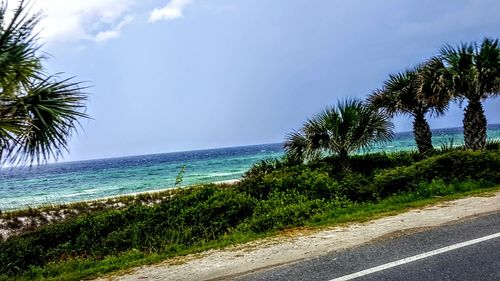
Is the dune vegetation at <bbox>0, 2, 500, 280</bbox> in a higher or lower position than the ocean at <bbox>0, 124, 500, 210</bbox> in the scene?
higher

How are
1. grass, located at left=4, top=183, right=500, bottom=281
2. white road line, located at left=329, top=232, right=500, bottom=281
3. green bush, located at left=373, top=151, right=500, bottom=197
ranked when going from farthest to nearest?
green bush, located at left=373, top=151, right=500, bottom=197 < grass, located at left=4, top=183, right=500, bottom=281 < white road line, located at left=329, top=232, right=500, bottom=281

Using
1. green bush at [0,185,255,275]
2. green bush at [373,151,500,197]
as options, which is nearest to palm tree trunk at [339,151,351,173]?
green bush at [373,151,500,197]

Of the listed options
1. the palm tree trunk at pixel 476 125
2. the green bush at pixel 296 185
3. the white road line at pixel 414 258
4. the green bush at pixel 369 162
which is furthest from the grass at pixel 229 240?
the palm tree trunk at pixel 476 125

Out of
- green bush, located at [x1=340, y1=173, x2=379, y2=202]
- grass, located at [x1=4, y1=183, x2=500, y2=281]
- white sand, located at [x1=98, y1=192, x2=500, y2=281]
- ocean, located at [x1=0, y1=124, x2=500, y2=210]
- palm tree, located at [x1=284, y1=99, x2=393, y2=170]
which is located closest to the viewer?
white sand, located at [x1=98, y1=192, x2=500, y2=281]

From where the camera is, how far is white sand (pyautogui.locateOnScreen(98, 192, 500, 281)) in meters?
6.45

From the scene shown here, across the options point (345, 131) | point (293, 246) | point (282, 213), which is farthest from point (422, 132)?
point (293, 246)

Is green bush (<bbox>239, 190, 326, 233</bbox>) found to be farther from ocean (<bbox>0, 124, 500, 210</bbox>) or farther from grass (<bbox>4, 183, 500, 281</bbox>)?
ocean (<bbox>0, 124, 500, 210</bbox>)

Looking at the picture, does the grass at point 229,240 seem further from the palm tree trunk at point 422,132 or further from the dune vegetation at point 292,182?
the palm tree trunk at point 422,132

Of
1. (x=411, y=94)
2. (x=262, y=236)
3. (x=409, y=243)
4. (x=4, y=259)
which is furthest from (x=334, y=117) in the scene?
(x=4, y=259)

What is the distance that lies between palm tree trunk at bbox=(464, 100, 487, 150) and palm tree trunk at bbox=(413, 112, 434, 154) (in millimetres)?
2259

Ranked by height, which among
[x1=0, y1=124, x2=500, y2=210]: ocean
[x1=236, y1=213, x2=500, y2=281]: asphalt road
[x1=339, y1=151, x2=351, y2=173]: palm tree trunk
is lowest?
[x1=0, y1=124, x2=500, y2=210]: ocean

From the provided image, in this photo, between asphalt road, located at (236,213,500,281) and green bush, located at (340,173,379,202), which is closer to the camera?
asphalt road, located at (236,213,500,281)

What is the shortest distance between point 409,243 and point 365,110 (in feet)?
35.7

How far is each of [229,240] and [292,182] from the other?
5.36m
